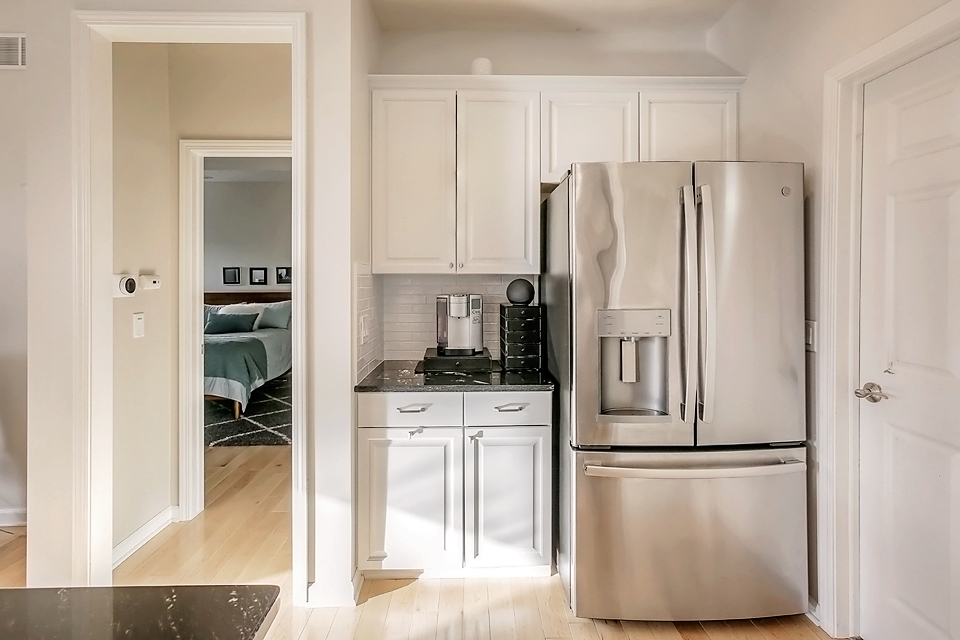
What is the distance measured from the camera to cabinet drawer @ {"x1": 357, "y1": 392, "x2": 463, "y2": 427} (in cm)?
256

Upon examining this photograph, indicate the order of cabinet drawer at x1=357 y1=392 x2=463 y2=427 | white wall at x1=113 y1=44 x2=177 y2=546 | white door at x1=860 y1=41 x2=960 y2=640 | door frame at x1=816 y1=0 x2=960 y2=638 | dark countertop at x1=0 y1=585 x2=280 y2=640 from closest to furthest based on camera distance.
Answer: dark countertop at x1=0 y1=585 x2=280 y2=640 → white door at x1=860 y1=41 x2=960 y2=640 → door frame at x1=816 y1=0 x2=960 y2=638 → cabinet drawer at x1=357 y1=392 x2=463 y2=427 → white wall at x1=113 y1=44 x2=177 y2=546

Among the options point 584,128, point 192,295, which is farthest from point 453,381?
point 192,295

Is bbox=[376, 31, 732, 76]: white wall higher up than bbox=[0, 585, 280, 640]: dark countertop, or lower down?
higher up

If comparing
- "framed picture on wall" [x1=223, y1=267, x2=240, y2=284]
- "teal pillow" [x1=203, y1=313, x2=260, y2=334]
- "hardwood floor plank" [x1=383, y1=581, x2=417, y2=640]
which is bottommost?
"hardwood floor plank" [x1=383, y1=581, x2=417, y2=640]

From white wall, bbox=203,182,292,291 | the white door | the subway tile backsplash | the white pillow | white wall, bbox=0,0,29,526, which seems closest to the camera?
the white door

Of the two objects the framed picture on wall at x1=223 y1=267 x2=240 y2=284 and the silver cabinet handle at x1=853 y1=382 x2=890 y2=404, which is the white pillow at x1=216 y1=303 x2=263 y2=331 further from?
the silver cabinet handle at x1=853 y1=382 x2=890 y2=404

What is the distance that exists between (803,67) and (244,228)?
6883mm

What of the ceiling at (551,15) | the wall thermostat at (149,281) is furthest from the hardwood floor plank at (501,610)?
the ceiling at (551,15)

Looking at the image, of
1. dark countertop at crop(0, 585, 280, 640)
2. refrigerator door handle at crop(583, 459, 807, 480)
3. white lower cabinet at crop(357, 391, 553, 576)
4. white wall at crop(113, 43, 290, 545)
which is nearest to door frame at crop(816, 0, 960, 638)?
refrigerator door handle at crop(583, 459, 807, 480)

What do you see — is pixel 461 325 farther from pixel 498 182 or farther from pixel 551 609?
pixel 551 609

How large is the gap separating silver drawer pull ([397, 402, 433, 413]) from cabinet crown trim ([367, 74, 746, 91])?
4.99 ft

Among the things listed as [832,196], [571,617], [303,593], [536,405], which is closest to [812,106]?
[832,196]

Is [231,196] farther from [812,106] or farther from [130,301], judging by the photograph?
[812,106]

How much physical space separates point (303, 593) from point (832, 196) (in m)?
2.58
